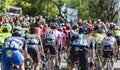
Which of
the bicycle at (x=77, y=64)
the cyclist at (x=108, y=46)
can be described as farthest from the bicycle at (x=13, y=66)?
the cyclist at (x=108, y=46)

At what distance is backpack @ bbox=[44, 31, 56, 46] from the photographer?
1688 cm

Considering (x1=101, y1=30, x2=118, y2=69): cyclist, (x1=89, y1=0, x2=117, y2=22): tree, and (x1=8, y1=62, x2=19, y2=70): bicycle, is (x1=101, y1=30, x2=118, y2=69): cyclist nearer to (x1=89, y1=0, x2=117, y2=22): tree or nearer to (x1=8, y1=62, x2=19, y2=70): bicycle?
(x1=8, y1=62, x2=19, y2=70): bicycle

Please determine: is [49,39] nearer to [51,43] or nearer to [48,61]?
[51,43]

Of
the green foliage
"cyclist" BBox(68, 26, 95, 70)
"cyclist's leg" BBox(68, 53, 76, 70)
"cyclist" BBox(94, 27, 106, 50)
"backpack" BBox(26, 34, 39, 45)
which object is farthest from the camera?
the green foliage

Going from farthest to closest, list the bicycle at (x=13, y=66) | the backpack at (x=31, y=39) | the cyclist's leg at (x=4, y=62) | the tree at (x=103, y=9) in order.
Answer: the tree at (x=103, y=9)
the backpack at (x=31, y=39)
the bicycle at (x=13, y=66)
the cyclist's leg at (x=4, y=62)

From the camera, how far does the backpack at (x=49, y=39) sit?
1688cm

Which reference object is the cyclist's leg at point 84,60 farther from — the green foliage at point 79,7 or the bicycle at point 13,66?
the green foliage at point 79,7

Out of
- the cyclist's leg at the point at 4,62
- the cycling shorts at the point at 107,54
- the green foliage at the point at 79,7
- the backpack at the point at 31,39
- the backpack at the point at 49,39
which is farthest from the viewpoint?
the green foliage at the point at 79,7

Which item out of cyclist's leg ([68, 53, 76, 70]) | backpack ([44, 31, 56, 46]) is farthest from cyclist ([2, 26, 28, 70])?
backpack ([44, 31, 56, 46])

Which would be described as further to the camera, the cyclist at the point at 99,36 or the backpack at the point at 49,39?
the cyclist at the point at 99,36

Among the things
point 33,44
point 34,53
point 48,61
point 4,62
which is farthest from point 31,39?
point 48,61

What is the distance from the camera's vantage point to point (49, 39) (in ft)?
55.4

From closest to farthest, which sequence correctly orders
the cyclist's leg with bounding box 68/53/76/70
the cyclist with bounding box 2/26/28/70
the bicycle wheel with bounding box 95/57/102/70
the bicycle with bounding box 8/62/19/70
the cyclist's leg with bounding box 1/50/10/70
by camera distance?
the cyclist with bounding box 2/26/28/70, the cyclist's leg with bounding box 1/50/10/70, the bicycle with bounding box 8/62/19/70, the cyclist's leg with bounding box 68/53/76/70, the bicycle wheel with bounding box 95/57/102/70

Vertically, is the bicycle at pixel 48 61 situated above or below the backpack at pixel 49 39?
below
